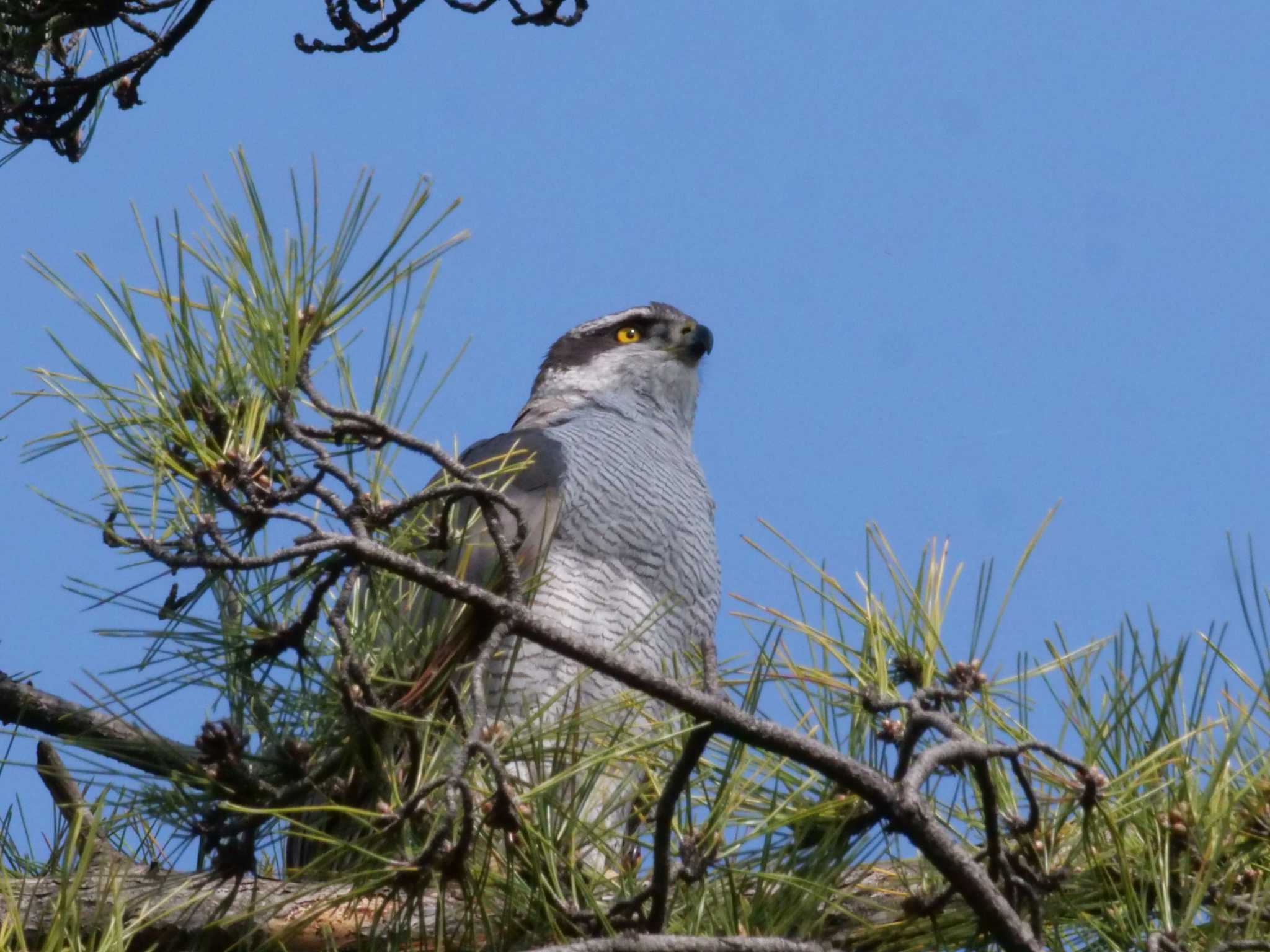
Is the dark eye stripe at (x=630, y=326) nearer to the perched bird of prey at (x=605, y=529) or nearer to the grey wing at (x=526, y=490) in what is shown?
the perched bird of prey at (x=605, y=529)

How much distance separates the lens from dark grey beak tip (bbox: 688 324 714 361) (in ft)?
20.9

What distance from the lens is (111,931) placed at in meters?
2.01

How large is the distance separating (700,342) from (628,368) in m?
0.33

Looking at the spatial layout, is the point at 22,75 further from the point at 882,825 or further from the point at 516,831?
the point at 882,825

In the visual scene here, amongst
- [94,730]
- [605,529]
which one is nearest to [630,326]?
Result: [605,529]

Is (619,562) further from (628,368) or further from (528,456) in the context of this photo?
(628,368)

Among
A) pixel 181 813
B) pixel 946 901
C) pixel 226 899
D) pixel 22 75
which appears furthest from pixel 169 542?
pixel 22 75

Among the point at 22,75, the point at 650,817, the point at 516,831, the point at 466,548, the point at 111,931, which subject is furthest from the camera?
the point at 22,75

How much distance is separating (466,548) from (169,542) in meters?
Answer: 0.61

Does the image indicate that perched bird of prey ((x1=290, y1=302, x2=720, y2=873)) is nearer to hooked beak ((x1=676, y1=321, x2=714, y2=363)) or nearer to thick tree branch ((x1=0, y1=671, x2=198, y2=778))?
hooked beak ((x1=676, y1=321, x2=714, y2=363))

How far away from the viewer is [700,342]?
20.9 feet

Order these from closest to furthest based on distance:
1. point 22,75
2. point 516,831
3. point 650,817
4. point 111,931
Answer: point 111,931 → point 516,831 → point 650,817 → point 22,75

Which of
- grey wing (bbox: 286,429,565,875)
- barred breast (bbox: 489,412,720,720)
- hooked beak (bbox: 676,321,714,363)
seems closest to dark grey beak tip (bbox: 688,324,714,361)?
hooked beak (bbox: 676,321,714,363)

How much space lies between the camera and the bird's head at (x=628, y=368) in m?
6.08
